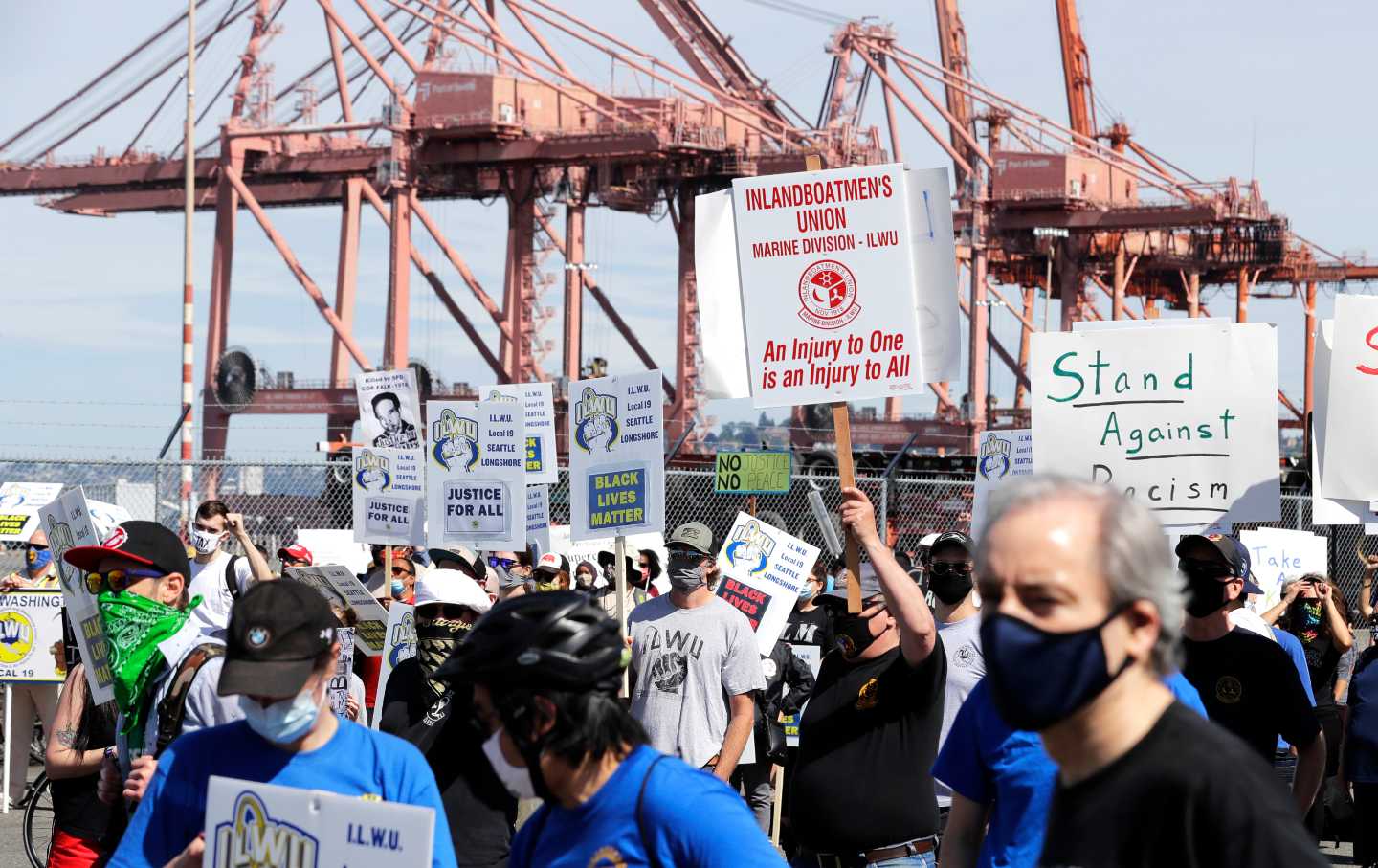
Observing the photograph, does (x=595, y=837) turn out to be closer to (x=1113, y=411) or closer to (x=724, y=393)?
(x=724, y=393)

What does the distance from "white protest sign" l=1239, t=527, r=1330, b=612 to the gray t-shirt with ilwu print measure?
7.18 metres

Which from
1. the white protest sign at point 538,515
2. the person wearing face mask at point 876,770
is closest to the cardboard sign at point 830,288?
the person wearing face mask at point 876,770

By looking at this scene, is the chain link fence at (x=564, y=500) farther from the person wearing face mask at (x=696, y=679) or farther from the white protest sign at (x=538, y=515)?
the person wearing face mask at (x=696, y=679)

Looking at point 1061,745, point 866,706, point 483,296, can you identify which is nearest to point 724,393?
point 866,706

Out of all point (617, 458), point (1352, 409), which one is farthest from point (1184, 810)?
point (617, 458)

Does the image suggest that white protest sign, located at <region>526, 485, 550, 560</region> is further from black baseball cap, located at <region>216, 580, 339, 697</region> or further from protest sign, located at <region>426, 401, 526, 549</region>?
black baseball cap, located at <region>216, 580, 339, 697</region>

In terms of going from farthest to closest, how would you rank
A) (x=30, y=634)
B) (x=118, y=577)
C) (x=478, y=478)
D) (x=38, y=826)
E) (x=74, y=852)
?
(x=478, y=478)
(x=30, y=634)
(x=38, y=826)
(x=74, y=852)
(x=118, y=577)

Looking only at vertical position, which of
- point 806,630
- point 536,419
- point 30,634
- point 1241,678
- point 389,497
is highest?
point 536,419

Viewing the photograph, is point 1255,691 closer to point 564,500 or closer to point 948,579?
point 948,579

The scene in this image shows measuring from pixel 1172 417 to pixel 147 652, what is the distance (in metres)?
4.11

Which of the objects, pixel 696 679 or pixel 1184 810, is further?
pixel 696 679

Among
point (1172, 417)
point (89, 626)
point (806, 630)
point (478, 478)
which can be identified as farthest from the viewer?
point (478, 478)

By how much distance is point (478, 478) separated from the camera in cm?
1178

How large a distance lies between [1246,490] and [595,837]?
4845 millimetres
